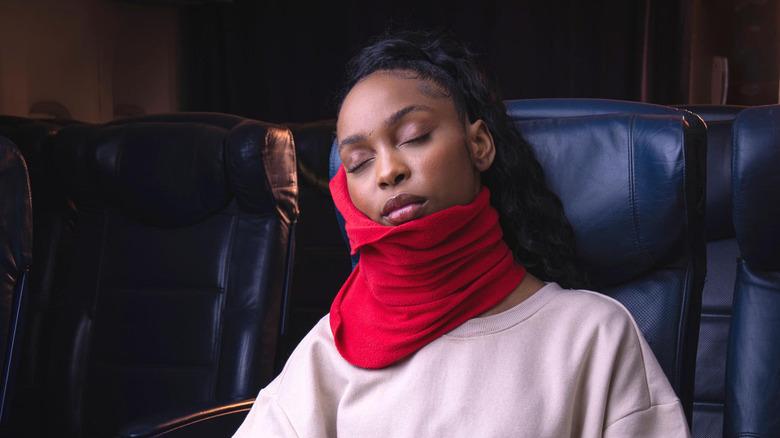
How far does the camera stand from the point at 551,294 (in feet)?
2.91

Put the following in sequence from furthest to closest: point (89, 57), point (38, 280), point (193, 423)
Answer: point (89, 57) → point (38, 280) → point (193, 423)

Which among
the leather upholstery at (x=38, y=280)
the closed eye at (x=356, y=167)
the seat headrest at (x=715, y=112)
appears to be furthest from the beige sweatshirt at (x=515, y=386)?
the leather upholstery at (x=38, y=280)

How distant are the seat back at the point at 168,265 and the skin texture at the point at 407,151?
751 millimetres

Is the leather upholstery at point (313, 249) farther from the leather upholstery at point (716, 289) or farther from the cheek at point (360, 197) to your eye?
the cheek at point (360, 197)

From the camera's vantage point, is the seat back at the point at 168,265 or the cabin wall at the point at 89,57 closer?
the seat back at the point at 168,265

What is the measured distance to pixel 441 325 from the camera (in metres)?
0.85

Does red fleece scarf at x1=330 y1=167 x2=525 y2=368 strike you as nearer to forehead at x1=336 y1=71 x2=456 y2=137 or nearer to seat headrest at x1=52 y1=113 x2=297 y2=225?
forehead at x1=336 y1=71 x2=456 y2=137

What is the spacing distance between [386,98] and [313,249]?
1.84 meters

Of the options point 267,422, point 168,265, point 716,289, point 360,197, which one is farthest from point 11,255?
point 716,289

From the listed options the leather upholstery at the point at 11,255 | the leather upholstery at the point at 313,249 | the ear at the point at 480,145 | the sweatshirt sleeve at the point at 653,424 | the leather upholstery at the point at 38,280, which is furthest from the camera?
the leather upholstery at the point at 313,249

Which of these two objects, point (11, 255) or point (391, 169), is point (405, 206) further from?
point (11, 255)

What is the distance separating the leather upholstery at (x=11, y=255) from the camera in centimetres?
133

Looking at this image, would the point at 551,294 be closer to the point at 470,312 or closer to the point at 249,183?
the point at 470,312

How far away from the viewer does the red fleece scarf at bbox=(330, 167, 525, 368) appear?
84cm
